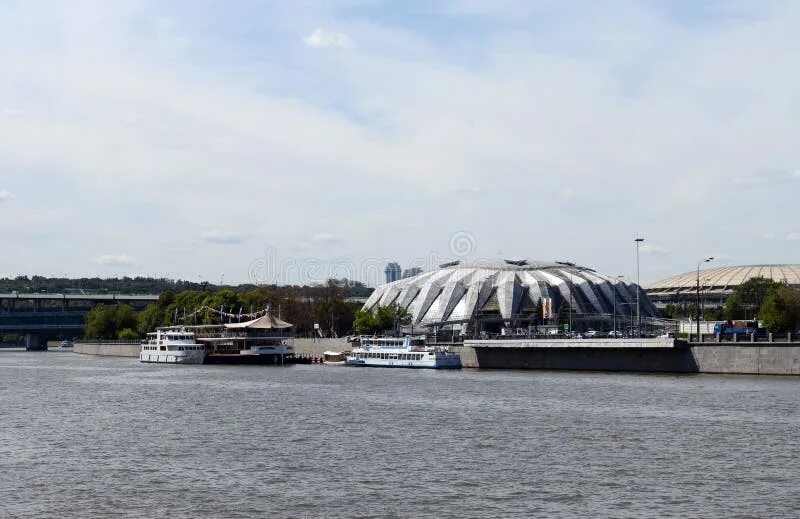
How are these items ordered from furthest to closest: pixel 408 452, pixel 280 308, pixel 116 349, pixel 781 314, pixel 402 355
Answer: pixel 116 349 → pixel 280 308 → pixel 402 355 → pixel 781 314 → pixel 408 452

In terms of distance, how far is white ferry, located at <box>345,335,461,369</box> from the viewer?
112m

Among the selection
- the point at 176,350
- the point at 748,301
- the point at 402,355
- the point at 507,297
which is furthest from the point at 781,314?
the point at 176,350

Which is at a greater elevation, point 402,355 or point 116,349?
point 116,349

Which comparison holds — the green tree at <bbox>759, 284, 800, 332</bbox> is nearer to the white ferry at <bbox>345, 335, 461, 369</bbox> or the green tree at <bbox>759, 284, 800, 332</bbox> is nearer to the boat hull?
the white ferry at <bbox>345, 335, 461, 369</bbox>

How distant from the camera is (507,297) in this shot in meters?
176

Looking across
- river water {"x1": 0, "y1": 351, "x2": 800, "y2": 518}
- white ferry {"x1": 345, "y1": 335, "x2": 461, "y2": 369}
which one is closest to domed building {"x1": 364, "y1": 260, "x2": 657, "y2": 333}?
white ferry {"x1": 345, "y1": 335, "x2": 461, "y2": 369}

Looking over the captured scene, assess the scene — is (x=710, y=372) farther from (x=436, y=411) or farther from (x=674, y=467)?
(x=674, y=467)

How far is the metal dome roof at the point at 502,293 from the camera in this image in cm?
17550

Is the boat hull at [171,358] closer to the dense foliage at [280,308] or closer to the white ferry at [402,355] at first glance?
the white ferry at [402,355]

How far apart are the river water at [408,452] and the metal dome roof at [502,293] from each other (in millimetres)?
96691

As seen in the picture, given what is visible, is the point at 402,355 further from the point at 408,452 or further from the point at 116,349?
the point at 116,349

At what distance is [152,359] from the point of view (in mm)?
141375

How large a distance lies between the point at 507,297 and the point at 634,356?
77746 mm

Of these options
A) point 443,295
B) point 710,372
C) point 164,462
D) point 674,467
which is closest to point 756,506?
point 674,467
